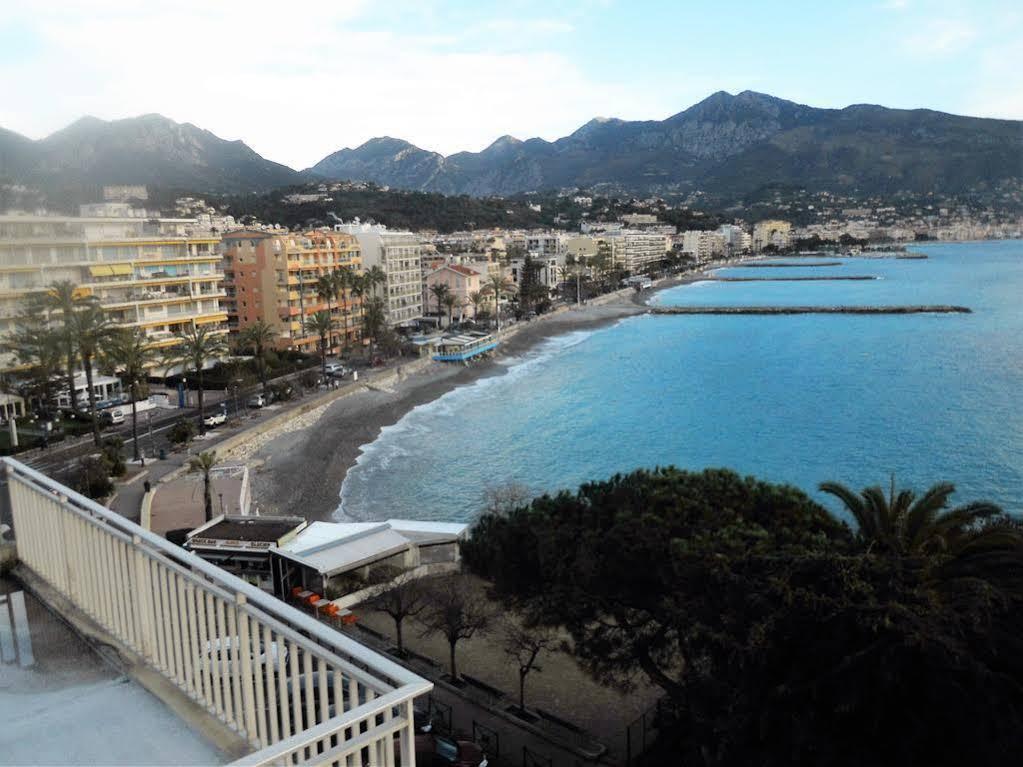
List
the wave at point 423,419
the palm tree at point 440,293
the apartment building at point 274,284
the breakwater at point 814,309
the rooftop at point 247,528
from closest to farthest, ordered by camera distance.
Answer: the rooftop at point 247,528
the wave at point 423,419
the apartment building at point 274,284
the palm tree at point 440,293
the breakwater at point 814,309

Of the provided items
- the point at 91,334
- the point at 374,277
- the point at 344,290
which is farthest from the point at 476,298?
the point at 91,334

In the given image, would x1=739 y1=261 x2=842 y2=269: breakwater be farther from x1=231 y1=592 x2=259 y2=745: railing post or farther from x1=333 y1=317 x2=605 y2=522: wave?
x1=231 y1=592 x2=259 y2=745: railing post

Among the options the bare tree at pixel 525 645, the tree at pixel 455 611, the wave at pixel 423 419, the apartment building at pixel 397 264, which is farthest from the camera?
the apartment building at pixel 397 264

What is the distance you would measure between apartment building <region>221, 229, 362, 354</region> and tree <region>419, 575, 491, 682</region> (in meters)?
26.6

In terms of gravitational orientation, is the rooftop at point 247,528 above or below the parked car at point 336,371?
above

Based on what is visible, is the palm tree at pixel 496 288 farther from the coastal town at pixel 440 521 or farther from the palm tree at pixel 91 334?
the palm tree at pixel 91 334

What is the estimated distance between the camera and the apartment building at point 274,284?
39250mm

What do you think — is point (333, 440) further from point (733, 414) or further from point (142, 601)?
point (142, 601)

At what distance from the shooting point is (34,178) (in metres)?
5.71

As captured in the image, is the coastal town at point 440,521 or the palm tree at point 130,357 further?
the palm tree at point 130,357

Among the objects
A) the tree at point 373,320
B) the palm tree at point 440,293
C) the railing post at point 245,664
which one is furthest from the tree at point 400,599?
Answer: the palm tree at point 440,293

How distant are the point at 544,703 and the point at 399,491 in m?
12.0

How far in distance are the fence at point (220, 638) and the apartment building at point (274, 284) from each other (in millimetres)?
35685

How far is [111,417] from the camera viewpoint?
2495 centimetres
